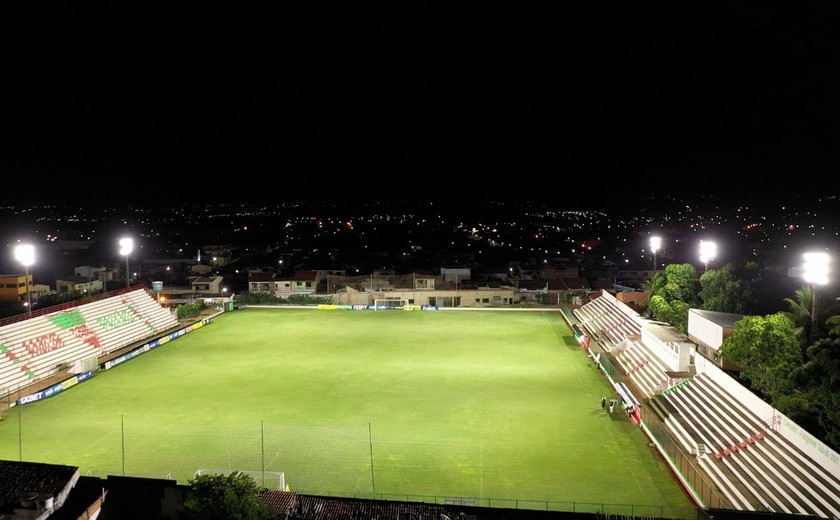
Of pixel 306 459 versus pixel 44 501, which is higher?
pixel 44 501

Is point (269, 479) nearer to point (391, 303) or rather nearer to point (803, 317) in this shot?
point (803, 317)

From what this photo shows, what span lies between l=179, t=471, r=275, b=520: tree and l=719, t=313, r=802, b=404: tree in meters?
11.1

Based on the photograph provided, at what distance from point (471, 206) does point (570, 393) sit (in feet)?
510

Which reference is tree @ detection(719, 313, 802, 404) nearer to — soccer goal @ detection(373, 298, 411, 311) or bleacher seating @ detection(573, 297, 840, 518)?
bleacher seating @ detection(573, 297, 840, 518)

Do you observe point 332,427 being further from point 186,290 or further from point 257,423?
point 186,290

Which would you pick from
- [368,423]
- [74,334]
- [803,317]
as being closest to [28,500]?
[368,423]

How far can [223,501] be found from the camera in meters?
8.11

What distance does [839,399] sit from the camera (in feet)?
32.9

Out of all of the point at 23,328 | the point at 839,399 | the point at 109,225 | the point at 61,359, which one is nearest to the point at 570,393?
the point at 839,399

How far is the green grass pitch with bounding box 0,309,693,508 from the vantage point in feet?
38.5

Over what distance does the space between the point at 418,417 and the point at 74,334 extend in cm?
1509

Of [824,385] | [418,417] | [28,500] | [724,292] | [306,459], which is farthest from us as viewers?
[724,292]

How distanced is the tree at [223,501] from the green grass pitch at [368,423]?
2.75 meters

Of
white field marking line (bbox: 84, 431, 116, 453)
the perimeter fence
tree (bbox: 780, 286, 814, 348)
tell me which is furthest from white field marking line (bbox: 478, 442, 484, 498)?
white field marking line (bbox: 84, 431, 116, 453)
